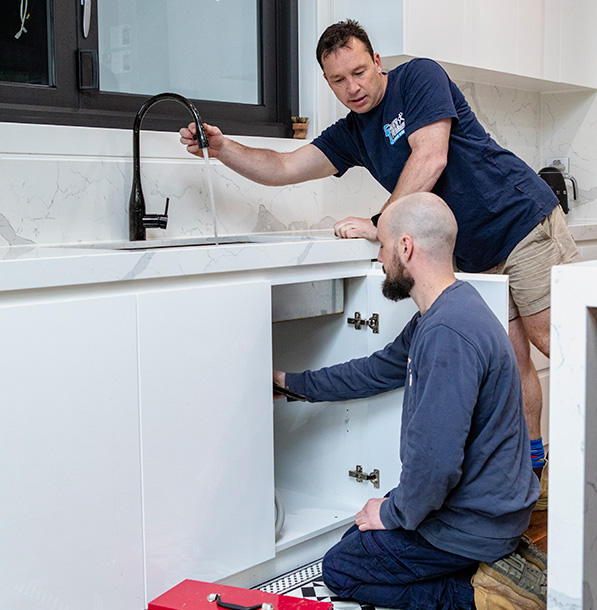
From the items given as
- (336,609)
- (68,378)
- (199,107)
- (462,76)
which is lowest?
(336,609)

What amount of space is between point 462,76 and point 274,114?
97 centimetres

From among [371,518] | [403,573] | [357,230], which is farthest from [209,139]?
[403,573]

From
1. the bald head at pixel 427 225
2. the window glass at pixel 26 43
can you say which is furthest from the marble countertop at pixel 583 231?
the window glass at pixel 26 43

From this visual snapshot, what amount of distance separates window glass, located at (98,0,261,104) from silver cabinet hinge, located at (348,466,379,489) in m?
1.34

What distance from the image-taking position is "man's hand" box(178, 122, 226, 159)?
94.4 inches

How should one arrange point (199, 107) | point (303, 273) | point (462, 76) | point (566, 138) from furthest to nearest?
1. point (566, 138)
2. point (462, 76)
3. point (199, 107)
4. point (303, 273)

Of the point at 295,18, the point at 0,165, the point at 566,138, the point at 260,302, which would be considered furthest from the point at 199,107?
the point at 566,138

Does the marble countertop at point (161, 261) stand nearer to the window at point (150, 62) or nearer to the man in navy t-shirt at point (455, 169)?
the man in navy t-shirt at point (455, 169)

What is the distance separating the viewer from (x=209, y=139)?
95.1 inches

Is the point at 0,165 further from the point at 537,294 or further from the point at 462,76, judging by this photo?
the point at 462,76

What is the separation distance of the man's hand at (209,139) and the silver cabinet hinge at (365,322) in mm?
651

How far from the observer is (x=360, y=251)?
2225 millimetres

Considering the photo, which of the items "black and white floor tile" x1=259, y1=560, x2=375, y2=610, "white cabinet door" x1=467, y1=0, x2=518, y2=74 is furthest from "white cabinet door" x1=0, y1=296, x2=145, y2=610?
"white cabinet door" x1=467, y1=0, x2=518, y2=74

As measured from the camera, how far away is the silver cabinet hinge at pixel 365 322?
2266 mm
